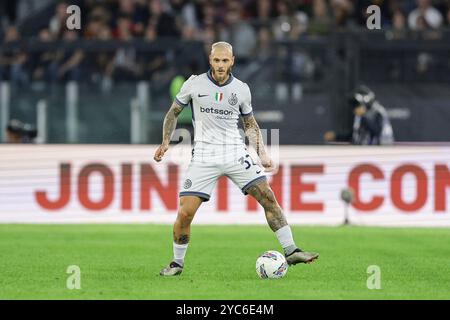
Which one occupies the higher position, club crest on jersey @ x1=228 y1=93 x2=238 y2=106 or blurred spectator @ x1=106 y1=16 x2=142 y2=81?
blurred spectator @ x1=106 y1=16 x2=142 y2=81

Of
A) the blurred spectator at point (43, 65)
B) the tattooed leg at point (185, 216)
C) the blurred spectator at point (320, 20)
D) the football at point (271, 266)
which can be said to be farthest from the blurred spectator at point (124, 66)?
the football at point (271, 266)

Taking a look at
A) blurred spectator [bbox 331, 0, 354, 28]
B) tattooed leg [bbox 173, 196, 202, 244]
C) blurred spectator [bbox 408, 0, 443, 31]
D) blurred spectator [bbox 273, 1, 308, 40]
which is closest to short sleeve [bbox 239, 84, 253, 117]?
tattooed leg [bbox 173, 196, 202, 244]

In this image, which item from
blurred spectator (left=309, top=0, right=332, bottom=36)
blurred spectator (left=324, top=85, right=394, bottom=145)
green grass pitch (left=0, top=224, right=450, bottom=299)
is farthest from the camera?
blurred spectator (left=309, top=0, right=332, bottom=36)

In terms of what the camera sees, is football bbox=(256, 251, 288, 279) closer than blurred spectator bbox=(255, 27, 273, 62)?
Yes

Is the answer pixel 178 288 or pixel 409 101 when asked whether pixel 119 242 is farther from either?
pixel 409 101

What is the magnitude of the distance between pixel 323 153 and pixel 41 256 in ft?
20.9

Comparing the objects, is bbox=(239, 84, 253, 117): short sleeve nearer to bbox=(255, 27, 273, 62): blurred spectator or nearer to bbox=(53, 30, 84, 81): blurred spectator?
bbox=(255, 27, 273, 62): blurred spectator

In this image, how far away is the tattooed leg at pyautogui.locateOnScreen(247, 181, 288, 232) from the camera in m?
11.8

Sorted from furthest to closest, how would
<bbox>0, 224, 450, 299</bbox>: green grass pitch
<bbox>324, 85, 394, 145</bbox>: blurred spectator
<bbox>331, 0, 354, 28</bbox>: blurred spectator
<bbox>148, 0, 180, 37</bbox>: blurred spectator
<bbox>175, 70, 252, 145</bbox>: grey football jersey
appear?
1. <bbox>148, 0, 180, 37</bbox>: blurred spectator
2. <bbox>331, 0, 354, 28</bbox>: blurred spectator
3. <bbox>324, 85, 394, 145</bbox>: blurred spectator
4. <bbox>175, 70, 252, 145</bbox>: grey football jersey
5. <bbox>0, 224, 450, 299</bbox>: green grass pitch

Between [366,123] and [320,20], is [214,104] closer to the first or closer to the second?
[366,123]

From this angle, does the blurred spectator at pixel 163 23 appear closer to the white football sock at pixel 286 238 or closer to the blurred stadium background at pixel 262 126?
the blurred stadium background at pixel 262 126

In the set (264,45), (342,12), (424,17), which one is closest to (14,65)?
(264,45)

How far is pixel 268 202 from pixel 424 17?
464 inches

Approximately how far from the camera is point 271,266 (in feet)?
38.2
